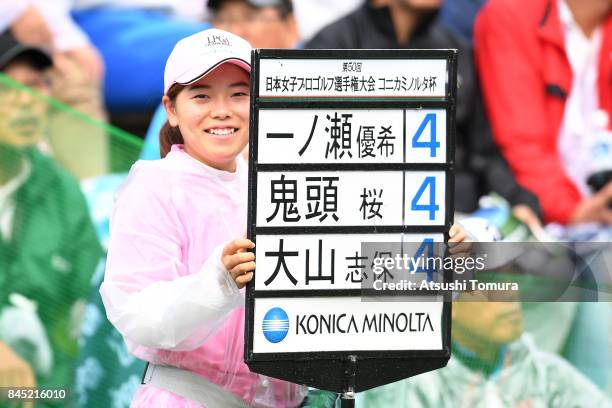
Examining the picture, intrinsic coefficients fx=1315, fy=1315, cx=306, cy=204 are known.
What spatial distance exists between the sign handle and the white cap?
850 millimetres

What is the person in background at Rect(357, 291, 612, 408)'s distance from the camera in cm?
512

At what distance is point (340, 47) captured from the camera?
6160 millimetres

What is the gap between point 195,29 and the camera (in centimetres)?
640

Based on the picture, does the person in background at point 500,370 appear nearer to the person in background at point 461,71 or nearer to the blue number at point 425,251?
the person in background at point 461,71

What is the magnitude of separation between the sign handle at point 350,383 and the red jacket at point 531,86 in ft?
9.68

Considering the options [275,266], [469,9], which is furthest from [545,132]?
[275,266]

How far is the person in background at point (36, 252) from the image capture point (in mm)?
5043

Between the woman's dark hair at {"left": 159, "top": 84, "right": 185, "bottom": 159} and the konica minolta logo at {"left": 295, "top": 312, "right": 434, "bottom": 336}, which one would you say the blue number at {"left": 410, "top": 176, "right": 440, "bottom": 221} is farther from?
the woman's dark hair at {"left": 159, "top": 84, "right": 185, "bottom": 159}

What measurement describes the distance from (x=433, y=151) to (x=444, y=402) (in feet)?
6.03

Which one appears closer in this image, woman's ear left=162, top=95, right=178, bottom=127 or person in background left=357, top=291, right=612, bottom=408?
woman's ear left=162, top=95, right=178, bottom=127

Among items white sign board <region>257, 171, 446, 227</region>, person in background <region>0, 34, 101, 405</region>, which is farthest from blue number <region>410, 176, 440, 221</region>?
person in background <region>0, 34, 101, 405</region>

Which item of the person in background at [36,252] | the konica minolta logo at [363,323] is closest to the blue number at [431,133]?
the konica minolta logo at [363,323]

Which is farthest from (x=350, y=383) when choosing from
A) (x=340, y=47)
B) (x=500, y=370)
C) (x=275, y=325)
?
(x=340, y=47)

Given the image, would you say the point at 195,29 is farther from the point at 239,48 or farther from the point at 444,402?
the point at 239,48
